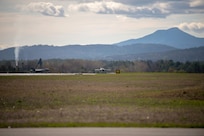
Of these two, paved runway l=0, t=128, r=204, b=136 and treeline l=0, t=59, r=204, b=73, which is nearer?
paved runway l=0, t=128, r=204, b=136

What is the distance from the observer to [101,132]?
568 inches

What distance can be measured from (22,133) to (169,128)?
18.4 feet

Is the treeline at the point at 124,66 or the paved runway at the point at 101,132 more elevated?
the treeline at the point at 124,66

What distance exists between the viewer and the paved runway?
552 inches

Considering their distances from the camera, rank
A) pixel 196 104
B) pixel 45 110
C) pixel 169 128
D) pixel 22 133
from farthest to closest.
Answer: pixel 196 104 → pixel 45 110 → pixel 169 128 → pixel 22 133

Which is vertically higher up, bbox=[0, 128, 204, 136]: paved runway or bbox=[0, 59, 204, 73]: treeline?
bbox=[0, 59, 204, 73]: treeline

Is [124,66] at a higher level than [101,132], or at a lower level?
higher

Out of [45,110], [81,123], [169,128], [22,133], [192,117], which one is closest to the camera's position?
[22,133]

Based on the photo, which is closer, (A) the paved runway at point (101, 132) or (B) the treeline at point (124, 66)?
(A) the paved runway at point (101, 132)

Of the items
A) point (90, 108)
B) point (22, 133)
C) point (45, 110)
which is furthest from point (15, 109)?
point (22, 133)

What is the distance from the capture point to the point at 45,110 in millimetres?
21594

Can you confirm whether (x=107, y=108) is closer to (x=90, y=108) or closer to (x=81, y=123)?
(x=90, y=108)

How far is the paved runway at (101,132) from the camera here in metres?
14.0

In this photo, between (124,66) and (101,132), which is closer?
(101,132)
